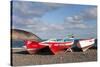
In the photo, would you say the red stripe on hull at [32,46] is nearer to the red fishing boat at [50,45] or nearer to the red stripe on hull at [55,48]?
the red fishing boat at [50,45]

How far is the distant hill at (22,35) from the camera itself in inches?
88.4

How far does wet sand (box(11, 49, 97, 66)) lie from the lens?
2.26 meters

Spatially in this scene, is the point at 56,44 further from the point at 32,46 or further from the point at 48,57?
the point at 32,46

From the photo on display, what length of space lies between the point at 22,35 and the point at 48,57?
→ 0.40 m

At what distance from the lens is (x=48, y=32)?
2.37 m

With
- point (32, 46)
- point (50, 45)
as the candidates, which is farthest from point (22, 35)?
point (50, 45)

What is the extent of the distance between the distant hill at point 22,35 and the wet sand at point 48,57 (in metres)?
0.15

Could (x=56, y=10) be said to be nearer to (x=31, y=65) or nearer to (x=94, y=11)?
(x=94, y=11)

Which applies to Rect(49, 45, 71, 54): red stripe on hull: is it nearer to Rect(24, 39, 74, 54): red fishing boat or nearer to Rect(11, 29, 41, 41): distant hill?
Rect(24, 39, 74, 54): red fishing boat

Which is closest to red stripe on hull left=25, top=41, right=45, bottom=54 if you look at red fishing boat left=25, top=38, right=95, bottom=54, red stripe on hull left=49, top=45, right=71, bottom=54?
red fishing boat left=25, top=38, right=95, bottom=54

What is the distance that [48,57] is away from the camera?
2373 mm

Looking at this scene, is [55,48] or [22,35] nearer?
[22,35]

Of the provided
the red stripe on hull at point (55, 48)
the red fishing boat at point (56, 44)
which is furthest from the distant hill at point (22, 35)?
the red stripe on hull at point (55, 48)
